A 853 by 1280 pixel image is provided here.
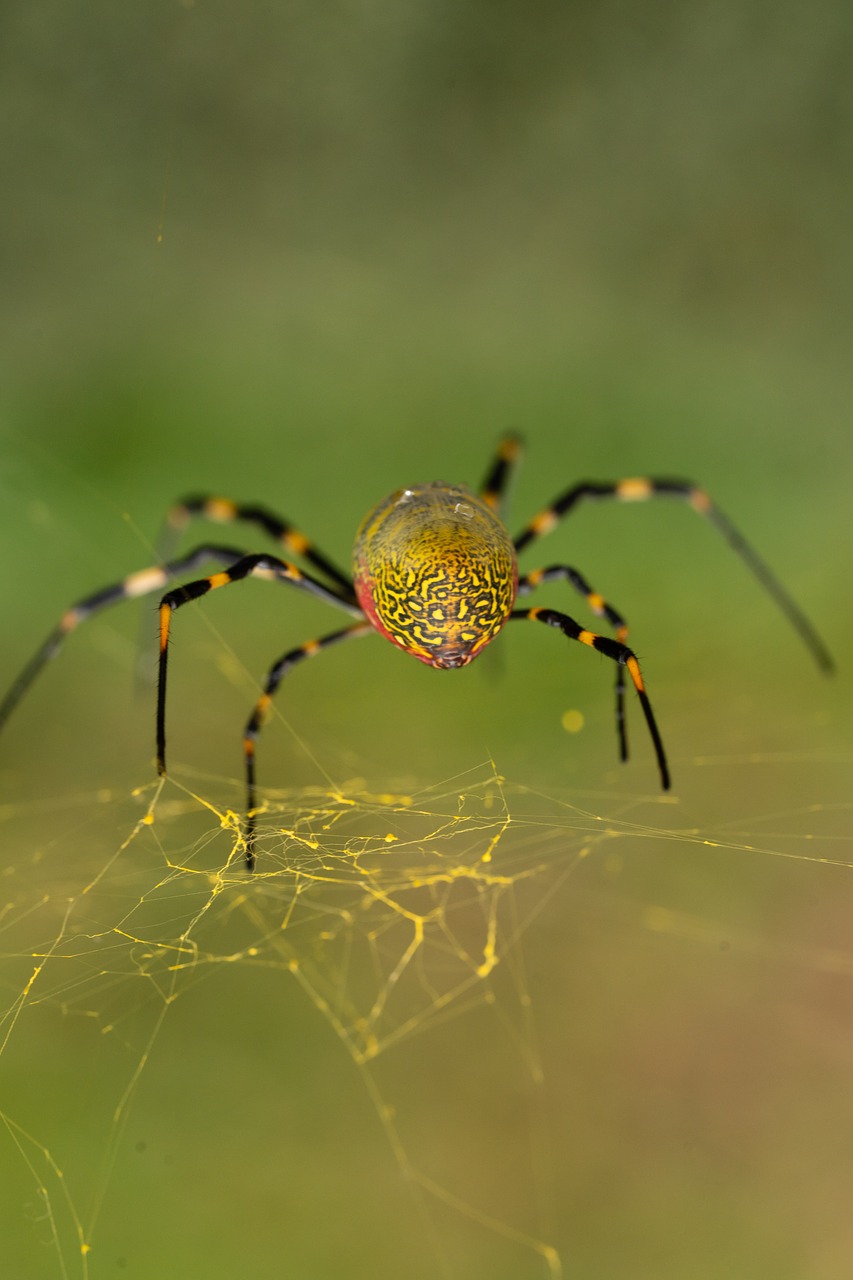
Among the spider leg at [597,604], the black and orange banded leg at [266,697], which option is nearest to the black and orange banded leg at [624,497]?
the spider leg at [597,604]

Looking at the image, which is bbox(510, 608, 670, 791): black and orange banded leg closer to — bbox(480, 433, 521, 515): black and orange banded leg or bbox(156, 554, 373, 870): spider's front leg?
bbox(156, 554, 373, 870): spider's front leg

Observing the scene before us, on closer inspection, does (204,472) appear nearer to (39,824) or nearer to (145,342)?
(145,342)

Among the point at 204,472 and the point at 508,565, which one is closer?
the point at 508,565

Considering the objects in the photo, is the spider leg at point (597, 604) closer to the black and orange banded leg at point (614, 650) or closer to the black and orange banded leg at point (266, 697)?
the black and orange banded leg at point (614, 650)

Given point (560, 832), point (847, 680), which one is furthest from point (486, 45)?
point (560, 832)

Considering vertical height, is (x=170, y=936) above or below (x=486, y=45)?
below

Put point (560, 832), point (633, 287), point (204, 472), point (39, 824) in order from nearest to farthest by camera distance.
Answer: point (560, 832) < point (39, 824) < point (204, 472) < point (633, 287)

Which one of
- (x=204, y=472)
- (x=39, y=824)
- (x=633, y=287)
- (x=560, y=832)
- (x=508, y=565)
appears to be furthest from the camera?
(x=633, y=287)
